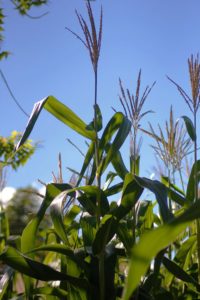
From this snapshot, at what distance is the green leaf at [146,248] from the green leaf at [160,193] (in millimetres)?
326

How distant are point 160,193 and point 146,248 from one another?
43 cm

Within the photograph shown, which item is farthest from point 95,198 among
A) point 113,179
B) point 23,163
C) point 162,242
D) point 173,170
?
point 23,163

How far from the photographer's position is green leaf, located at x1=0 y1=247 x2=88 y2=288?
1103 millimetres

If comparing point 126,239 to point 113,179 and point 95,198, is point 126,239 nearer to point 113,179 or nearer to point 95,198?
point 95,198

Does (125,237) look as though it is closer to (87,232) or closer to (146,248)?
(87,232)

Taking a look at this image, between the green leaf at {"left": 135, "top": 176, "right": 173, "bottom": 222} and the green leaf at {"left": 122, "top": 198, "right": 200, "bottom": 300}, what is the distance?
1.07 ft

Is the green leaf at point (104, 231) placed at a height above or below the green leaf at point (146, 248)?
above

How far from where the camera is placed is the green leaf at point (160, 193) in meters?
0.92

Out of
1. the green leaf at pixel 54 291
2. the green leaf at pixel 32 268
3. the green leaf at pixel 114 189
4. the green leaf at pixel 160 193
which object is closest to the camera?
the green leaf at pixel 160 193

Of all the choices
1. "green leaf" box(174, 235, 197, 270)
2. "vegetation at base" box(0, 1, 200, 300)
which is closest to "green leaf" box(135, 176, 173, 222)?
"vegetation at base" box(0, 1, 200, 300)

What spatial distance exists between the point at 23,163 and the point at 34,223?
223 centimetres

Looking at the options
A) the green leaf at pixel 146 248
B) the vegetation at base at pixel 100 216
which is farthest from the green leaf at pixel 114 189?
the green leaf at pixel 146 248

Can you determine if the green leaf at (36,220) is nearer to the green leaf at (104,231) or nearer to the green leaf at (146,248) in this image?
the green leaf at (104,231)

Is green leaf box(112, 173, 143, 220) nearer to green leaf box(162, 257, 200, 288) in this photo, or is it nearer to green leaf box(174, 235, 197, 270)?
green leaf box(162, 257, 200, 288)
